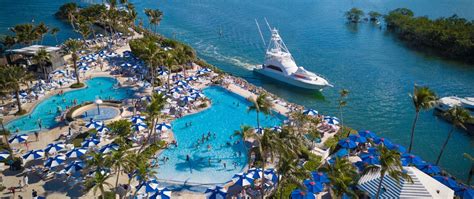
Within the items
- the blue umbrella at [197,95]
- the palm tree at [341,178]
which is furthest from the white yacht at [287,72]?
the palm tree at [341,178]

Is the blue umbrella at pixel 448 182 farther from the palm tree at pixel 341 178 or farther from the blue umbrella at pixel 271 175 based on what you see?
the blue umbrella at pixel 271 175

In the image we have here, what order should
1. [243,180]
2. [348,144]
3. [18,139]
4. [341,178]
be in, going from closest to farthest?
[341,178], [243,180], [348,144], [18,139]

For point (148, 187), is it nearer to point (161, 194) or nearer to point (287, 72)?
point (161, 194)

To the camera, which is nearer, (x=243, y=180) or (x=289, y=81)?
(x=243, y=180)

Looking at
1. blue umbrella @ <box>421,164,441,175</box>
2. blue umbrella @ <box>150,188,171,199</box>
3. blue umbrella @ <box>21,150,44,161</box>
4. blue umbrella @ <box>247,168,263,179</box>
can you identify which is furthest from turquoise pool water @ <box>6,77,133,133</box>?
blue umbrella @ <box>421,164,441,175</box>

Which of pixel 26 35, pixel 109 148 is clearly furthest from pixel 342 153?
pixel 26 35

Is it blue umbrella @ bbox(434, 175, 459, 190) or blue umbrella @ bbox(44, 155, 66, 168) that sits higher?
blue umbrella @ bbox(434, 175, 459, 190)

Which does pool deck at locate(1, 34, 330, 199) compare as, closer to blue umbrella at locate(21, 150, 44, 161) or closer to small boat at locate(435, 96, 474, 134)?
blue umbrella at locate(21, 150, 44, 161)
